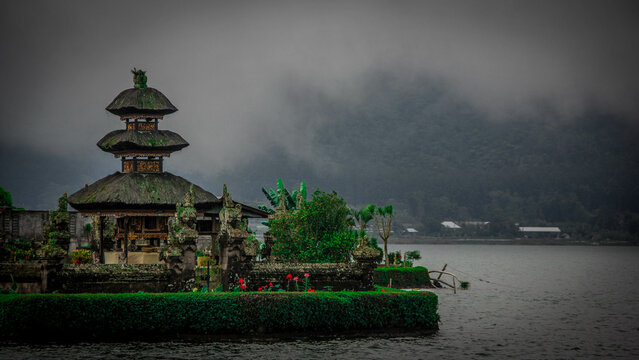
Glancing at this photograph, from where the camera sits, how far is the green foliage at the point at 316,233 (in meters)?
47.2

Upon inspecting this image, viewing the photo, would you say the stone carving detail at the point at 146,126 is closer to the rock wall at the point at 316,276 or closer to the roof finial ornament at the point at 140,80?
the roof finial ornament at the point at 140,80

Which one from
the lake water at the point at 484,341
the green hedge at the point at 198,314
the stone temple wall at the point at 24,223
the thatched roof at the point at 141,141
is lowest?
the lake water at the point at 484,341

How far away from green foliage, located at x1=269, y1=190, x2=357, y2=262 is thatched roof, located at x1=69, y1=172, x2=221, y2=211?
6.67 meters

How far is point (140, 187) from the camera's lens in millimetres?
47344

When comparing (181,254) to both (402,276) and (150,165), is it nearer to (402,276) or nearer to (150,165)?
(150,165)

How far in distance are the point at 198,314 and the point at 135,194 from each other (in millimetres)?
19982

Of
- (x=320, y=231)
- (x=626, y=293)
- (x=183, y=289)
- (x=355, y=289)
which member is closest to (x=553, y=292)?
(x=626, y=293)

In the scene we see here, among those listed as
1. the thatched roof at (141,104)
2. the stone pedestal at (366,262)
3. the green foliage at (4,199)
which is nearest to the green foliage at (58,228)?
the stone pedestal at (366,262)

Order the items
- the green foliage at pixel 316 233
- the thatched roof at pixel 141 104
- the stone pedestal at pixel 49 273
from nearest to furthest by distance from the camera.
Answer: the stone pedestal at pixel 49 273 → the green foliage at pixel 316 233 → the thatched roof at pixel 141 104

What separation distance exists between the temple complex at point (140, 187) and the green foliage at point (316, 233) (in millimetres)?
6443

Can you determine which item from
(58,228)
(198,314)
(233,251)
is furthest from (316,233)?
(198,314)

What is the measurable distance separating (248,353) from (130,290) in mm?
6989

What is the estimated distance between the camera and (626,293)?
83.6 meters

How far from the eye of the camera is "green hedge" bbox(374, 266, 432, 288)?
198ft
